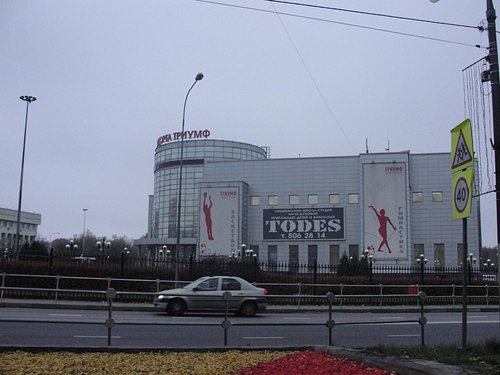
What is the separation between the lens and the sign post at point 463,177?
8.00 m

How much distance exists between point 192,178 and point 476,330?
85988mm

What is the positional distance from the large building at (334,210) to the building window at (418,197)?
0.14 meters

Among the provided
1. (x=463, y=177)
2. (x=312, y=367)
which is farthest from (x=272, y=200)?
(x=312, y=367)

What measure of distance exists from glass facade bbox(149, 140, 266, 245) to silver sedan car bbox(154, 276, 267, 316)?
254 ft

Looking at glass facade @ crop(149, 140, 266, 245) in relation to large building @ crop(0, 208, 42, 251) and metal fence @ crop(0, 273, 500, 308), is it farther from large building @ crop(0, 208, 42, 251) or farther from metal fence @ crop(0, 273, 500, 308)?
metal fence @ crop(0, 273, 500, 308)

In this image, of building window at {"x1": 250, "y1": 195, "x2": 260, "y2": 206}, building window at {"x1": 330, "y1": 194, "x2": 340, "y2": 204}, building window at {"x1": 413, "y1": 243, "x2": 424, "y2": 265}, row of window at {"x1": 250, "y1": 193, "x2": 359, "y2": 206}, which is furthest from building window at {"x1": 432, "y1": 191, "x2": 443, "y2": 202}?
building window at {"x1": 250, "y1": 195, "x2": 260, "y2": 206}

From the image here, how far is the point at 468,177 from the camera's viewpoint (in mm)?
8102

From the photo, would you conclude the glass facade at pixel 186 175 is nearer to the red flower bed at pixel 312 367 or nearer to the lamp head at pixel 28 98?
the lamp head at pixel 28 98

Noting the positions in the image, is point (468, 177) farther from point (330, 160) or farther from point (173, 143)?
point (173, 143)

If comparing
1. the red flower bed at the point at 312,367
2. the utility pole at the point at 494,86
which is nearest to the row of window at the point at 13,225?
the red flower bed at the point at 312,367

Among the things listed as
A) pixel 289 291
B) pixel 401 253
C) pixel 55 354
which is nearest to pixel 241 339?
pixel 55 354

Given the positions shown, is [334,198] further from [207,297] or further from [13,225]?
[13,225]

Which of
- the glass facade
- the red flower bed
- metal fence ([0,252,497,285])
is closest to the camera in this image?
the red flower bed

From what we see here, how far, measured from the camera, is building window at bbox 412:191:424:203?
7444cm
